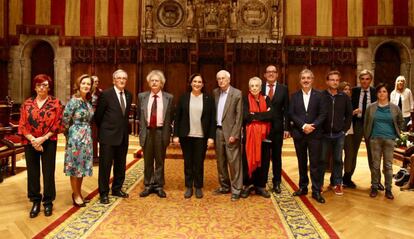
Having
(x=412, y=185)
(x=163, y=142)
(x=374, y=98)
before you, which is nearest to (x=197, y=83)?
(x=163, y=142)

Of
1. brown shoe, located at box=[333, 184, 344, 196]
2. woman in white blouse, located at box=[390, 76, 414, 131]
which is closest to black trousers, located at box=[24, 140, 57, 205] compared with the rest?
brown shoe, located at box=[333, 184, 344, 196]

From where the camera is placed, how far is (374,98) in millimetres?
4691

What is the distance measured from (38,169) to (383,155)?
3.98 metres

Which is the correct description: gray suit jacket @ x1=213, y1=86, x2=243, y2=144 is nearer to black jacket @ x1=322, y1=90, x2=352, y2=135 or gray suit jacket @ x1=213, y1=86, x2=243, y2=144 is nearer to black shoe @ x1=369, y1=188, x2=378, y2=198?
black jacket @ x1=322, y1=90, x2=352, y2=135

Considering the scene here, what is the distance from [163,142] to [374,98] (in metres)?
2.87

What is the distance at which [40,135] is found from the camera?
3.50 meters

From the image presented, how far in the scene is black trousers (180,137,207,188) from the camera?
4.26 meters

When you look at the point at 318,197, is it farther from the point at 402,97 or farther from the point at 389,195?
the point at 402,97

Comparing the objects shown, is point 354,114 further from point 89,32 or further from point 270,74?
point 89,32

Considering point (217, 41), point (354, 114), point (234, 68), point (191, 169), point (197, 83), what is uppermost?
point (217, 41)

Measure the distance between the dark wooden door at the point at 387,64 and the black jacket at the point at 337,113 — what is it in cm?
710

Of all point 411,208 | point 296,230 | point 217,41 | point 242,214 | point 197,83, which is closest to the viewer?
point 296,230

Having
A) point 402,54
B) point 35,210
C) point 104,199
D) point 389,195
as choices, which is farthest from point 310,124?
point 402,54

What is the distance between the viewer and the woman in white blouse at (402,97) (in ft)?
20.5
